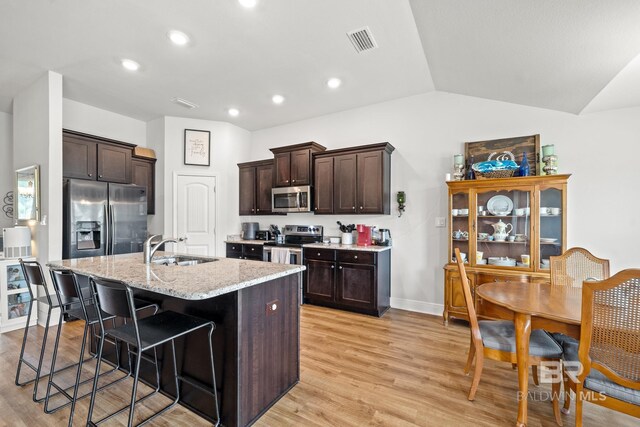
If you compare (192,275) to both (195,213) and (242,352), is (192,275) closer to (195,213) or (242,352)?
(242,352)

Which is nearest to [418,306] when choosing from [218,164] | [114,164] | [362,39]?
[362,39]

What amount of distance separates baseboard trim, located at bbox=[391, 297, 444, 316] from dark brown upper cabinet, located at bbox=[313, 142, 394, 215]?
4.29 ft

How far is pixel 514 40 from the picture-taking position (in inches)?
93.1

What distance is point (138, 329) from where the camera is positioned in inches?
58.0

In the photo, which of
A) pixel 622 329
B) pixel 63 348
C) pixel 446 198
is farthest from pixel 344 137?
pixel 63 348

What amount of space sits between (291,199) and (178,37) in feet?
8.55

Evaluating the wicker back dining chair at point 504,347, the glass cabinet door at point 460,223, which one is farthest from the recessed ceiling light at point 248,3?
the glass cabinet door at point 460,223

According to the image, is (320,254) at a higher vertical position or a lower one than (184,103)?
lower

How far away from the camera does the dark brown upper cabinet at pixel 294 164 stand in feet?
14.8

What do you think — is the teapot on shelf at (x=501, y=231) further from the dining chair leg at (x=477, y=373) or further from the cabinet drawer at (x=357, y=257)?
the dining chair leg at (x=477, y=373)

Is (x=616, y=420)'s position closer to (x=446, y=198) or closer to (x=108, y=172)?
(x=446, y=198)

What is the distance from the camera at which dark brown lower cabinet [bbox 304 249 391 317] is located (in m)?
3.70

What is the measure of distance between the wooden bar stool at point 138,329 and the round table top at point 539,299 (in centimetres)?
192

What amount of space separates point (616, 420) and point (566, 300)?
2.51 feet
